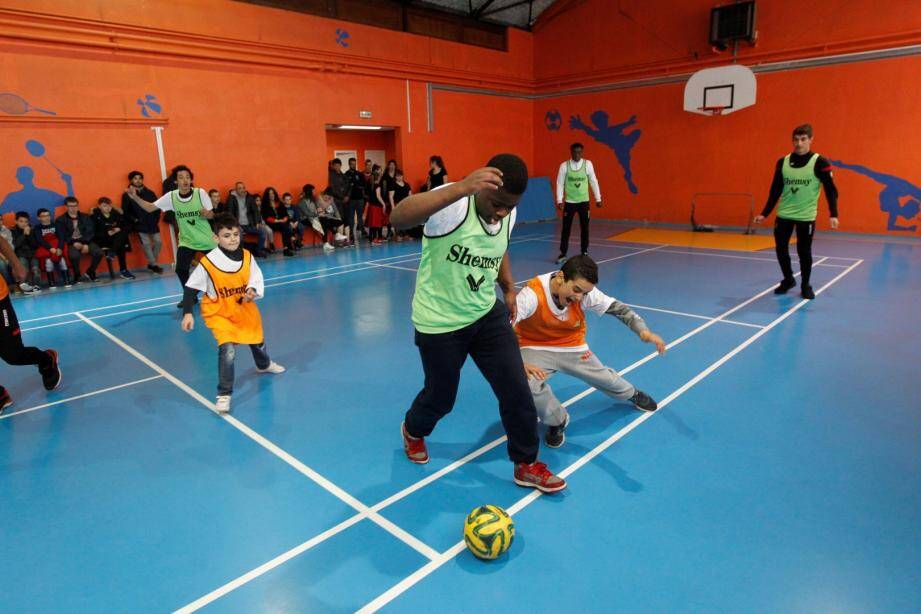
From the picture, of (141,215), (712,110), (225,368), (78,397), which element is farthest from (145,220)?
(712,110)

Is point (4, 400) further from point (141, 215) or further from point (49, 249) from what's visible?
point (141, 215)

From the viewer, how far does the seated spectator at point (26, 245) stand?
9.34 m

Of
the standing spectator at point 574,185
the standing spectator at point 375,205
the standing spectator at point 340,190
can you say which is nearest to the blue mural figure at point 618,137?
the standing spectator at point 574,185

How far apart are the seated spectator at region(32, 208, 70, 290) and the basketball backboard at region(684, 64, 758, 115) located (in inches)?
572

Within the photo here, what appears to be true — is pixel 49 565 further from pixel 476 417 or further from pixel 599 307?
pixel 599 307

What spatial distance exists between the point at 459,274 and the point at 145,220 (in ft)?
33.1

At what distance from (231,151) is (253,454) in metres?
10.1

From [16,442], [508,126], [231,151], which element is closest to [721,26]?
[508,126]

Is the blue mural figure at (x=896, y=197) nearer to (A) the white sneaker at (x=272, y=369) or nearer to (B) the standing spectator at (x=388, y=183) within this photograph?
(B) the standing spectator at (x=388, y=183)

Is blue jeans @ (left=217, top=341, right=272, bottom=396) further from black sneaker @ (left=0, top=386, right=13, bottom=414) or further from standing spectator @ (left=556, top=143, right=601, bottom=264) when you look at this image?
standing spectator @ (left=556, top=143, right=601, bottom=264)

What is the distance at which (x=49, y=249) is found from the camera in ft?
31.6

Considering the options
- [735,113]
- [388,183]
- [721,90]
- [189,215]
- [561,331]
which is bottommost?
[561,331]

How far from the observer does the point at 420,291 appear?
300 cm

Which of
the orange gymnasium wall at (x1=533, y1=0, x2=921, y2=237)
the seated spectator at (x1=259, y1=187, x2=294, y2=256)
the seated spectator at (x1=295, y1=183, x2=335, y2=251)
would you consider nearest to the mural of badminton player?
the seated spectator at (x1=259, y1=187, x2=294, y2=256)
